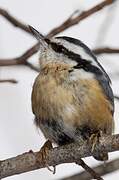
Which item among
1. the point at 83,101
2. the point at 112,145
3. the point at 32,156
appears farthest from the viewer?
the point at 83,101

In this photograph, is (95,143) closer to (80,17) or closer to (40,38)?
(80,17)

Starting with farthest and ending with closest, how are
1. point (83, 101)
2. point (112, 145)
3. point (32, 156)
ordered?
point (83, 101)
point (32, 156)
point (112, 145)

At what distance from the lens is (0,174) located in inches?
45.9

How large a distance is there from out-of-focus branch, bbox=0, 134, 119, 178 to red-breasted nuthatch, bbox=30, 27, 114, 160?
14 centimetres

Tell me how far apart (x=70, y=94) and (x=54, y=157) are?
10.0 inches

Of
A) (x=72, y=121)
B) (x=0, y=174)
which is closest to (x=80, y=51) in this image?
(x=72, y=121)

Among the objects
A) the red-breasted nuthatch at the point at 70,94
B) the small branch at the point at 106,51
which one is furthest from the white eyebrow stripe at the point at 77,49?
the small branch at the point at 106,51

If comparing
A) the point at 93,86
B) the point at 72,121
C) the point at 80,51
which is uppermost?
the point at 80,51

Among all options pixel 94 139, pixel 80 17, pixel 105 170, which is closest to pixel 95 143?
pixel 94 139

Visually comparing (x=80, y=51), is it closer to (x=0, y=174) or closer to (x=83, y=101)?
(x=83, y=101)

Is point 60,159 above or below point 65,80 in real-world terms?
below

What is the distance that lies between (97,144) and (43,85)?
34cm

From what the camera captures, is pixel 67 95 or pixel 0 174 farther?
pixel 67 95

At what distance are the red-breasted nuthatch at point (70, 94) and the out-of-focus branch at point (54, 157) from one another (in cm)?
14
